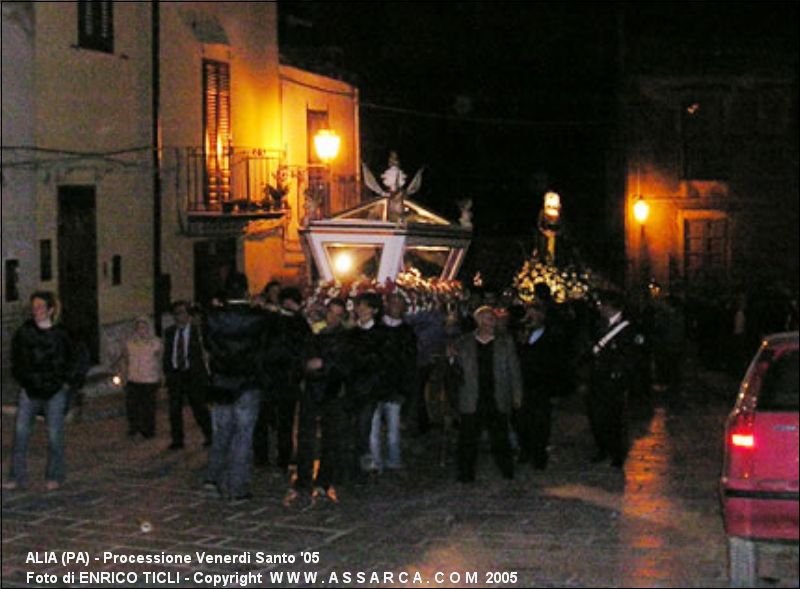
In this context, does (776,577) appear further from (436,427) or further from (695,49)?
(695,49)

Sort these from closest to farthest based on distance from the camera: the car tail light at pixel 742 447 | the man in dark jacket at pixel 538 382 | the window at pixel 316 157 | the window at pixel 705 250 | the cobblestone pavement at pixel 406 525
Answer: the car tail light at pixel 742 447, the cobblestone pavement at pixel 406 525, the man in dark jacket at pixel 538 382, the window at pixel 316 157, the window at pixel 705 250

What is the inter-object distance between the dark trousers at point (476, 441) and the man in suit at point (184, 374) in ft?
10.6

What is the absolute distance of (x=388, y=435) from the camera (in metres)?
13.8

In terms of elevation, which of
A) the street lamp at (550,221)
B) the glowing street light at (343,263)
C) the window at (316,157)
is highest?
the window at (316,157)

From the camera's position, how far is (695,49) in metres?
37.8

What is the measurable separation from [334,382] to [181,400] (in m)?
3.31

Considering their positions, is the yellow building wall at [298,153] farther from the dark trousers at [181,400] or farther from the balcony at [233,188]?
the dark trousers at [181,400]

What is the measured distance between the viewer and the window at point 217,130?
81.6 feet

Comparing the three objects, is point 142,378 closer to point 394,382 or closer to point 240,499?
point 394,382

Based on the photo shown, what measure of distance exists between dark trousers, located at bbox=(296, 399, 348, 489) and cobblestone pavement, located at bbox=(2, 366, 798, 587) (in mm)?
265

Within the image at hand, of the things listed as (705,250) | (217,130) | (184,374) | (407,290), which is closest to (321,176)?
(217,130)

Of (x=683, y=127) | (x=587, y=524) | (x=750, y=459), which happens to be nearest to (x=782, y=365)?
(x=750, y=459)

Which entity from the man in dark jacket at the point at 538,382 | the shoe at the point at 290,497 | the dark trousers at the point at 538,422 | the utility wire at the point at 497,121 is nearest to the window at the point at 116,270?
the man in dark jacket at the point at 538,382

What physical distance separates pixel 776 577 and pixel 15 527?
5.67 metres
